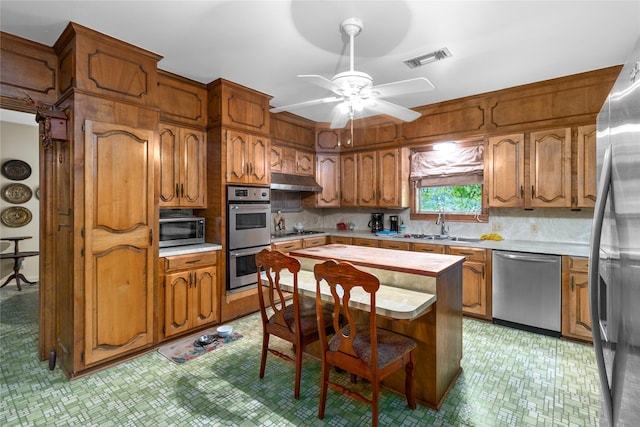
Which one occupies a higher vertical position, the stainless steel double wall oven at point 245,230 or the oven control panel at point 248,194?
the oven control panel at point 248,194

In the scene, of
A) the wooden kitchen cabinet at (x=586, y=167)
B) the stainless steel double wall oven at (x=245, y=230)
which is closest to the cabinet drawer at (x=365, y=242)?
the stainless steel double wall oven at (x=245, y=230)

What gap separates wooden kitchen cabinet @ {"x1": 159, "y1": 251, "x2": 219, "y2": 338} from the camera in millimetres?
3088

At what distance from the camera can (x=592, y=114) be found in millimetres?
3236

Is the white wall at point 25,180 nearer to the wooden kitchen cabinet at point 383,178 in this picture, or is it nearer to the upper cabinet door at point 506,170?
the wooden kitchen cabinet at point 383,178

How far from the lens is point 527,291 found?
3.30 metres

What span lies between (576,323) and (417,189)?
2.46 m

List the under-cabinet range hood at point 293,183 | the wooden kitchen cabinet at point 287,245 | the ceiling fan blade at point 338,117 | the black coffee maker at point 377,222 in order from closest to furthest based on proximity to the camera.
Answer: the ceiling fan blade at point 338,117 < the wooden kitchen cabinet at point 287,245 < the under-cabinet range hood at point 293,183 < the black coffee maker at point 377,222

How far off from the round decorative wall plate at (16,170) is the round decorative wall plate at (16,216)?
1.67 ft

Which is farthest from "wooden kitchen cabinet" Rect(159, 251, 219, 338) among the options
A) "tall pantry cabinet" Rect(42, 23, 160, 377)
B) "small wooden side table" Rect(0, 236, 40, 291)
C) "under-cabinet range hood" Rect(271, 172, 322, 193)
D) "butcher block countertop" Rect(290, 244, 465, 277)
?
"small wooden side table" Rect(0, 236, 40, 291)

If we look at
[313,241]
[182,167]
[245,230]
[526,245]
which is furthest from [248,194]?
[526,245]

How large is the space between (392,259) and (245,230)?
1.93 metres

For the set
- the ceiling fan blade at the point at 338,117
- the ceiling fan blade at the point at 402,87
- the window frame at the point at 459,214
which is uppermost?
the ceiling fan blade at the point at 338,117

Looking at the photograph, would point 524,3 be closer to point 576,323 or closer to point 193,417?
point 576,323

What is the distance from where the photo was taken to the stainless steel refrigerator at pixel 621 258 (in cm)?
76
